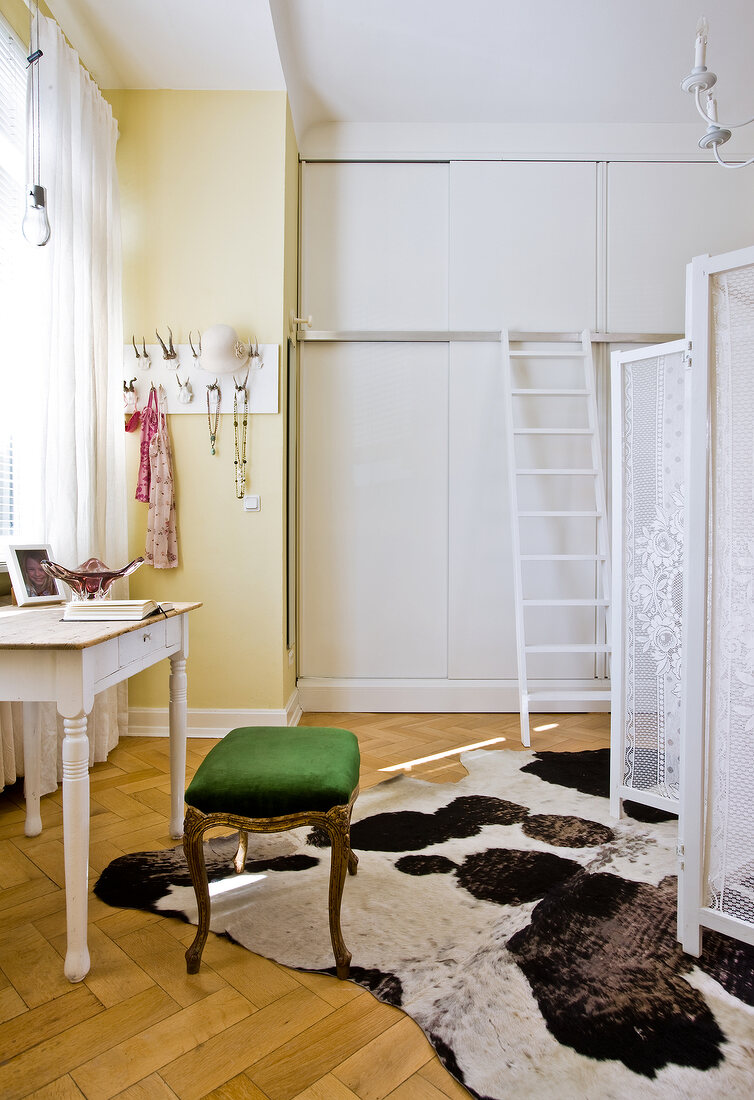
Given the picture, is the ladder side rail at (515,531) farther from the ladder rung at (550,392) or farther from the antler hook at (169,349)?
the antler hook at (169,349)

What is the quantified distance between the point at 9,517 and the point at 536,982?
228 cm

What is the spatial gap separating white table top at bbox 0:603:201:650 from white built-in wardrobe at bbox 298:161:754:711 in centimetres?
195

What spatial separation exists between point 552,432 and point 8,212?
260cm

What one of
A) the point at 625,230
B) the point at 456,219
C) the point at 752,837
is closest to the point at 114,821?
the point at 752,837

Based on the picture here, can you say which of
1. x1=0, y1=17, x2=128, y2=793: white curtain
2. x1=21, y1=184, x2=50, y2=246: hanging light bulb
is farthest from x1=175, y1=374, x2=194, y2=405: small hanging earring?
x1=21, y1=184, x2=50, y2=246: hanging light bulb

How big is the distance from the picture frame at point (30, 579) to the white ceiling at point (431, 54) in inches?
87.6

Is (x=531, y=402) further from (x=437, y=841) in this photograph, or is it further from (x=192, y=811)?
(x=192, y=811)

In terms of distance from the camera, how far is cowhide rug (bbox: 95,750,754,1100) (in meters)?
1.27

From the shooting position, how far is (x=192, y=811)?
1.51m

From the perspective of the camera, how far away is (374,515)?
3879 mm

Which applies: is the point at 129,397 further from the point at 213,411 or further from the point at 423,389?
the point at 423,389

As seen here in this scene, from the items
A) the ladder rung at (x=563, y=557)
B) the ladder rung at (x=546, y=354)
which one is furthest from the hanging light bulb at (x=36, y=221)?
the ladder rung at (x=563, y=557)

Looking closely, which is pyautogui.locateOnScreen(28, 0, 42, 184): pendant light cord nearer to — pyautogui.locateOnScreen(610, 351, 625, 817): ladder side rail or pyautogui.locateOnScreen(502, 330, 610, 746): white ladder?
pyautogui.locateOnScreen(610, 351, 625, 817): ladder side rail

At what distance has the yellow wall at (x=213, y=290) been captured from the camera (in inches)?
133
